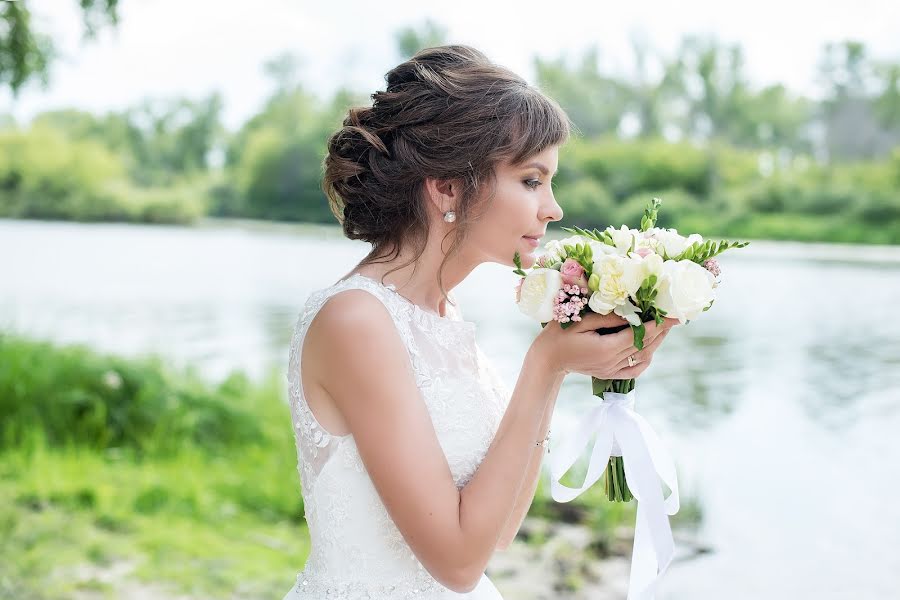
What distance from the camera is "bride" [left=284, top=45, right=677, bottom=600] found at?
4.56 ft

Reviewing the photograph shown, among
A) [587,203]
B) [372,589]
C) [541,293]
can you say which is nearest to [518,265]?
[541,293]

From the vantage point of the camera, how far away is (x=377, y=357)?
1405 millimetres

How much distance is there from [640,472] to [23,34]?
3993mm

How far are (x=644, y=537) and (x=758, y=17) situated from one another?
82.1 ft

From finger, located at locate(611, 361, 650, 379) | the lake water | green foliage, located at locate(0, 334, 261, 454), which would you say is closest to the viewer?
finger, located at locate(611, 361, 650, 379)

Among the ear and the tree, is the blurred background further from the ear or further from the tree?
the ear

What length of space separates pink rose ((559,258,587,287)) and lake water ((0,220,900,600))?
62.7 inches

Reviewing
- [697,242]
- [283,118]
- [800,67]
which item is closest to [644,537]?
[697,242]

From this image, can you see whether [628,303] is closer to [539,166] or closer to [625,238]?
[625,238]

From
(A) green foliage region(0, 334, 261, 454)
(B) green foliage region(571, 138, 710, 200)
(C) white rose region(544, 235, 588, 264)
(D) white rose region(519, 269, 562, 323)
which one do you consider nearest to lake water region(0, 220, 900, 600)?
(A) green foliage region(0, 334, 261, 454)

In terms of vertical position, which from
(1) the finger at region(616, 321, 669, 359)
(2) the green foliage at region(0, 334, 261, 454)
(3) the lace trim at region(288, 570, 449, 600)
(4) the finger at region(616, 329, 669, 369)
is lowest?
(2) the green foliage at region(0, 334, 261, 454)

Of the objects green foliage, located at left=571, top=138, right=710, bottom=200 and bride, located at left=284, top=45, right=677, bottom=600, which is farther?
green foliage, located at left=571, top=138, right=710, bottom=200

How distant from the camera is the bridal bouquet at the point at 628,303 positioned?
1390 millimetres

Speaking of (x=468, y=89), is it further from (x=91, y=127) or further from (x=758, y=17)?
(x=91, y=127)
